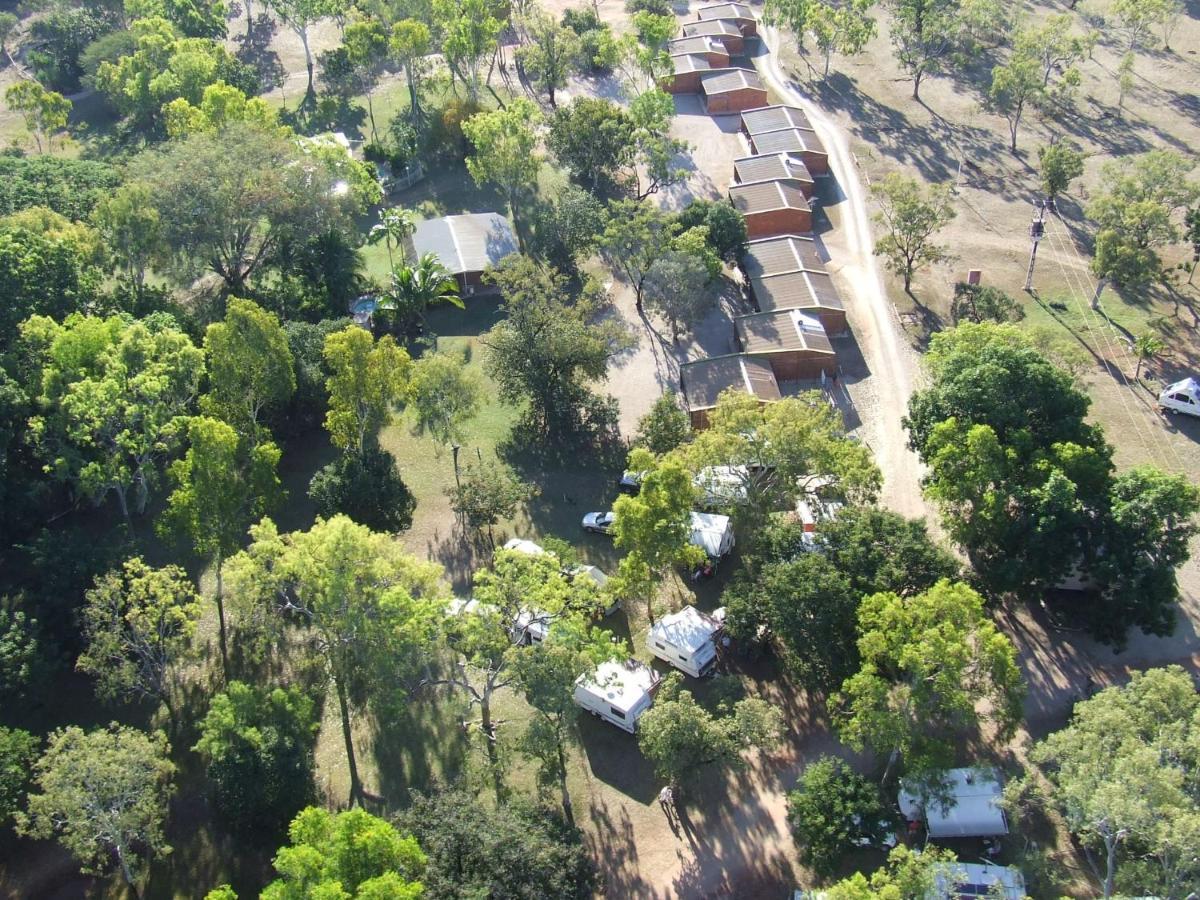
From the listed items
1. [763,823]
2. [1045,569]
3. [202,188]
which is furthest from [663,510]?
[202,188]

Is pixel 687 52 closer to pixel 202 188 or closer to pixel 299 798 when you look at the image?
pixel 202 188

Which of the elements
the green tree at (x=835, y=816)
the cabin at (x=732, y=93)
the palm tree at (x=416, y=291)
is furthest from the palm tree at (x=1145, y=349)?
the cabin at (x=732, y=93)

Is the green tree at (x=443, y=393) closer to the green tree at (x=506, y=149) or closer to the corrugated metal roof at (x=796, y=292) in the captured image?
the corrugated metal roof at (x=796, y=292)

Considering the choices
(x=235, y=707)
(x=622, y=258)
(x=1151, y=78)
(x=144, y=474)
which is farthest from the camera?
(x=1151, y=78)

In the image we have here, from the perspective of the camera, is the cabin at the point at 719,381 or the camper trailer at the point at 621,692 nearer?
the camper trailer at the point at 621,692

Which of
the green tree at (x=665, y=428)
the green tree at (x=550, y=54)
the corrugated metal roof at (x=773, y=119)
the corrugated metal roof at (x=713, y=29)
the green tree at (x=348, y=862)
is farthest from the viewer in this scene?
the corrugated metal roof at (x=713, y=29)

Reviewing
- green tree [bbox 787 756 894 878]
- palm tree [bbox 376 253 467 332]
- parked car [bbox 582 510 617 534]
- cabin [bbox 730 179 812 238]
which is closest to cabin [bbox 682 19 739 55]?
cabin [bbox 730 179 812 238]
